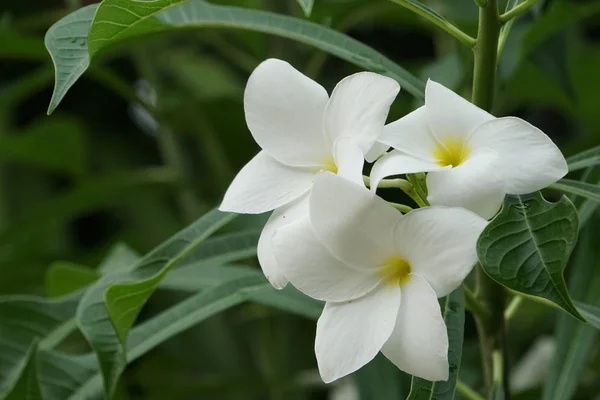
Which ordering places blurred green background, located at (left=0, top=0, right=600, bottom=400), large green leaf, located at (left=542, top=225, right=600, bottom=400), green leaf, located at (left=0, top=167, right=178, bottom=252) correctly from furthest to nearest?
green leaf, located at (left=0, top=167, right=178, bottom=252) < blurred green background, located at (left=0, top=0, right=600, bottom=400) < large green leaf, located at (left=542, top=225, right=600, bottom=400)

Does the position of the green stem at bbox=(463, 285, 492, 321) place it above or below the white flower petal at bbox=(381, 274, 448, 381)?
below

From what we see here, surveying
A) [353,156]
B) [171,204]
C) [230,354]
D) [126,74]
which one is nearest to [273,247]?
[353,156]

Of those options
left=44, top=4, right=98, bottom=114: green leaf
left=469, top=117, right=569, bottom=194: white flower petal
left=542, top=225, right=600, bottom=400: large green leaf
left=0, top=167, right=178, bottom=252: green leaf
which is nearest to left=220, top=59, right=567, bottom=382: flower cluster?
left=469, top=117, right=569, bottom=194: white flower petal

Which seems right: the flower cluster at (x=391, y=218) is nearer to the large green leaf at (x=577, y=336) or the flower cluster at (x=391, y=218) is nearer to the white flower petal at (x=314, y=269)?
the white flower petal at (x=314, y=269)

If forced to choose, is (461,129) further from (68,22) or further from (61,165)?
(61,165)

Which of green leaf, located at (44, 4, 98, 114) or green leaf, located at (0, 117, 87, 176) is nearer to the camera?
green leaf, located at (44, 4, 98, 114)

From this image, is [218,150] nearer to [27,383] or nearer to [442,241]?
[27,383]

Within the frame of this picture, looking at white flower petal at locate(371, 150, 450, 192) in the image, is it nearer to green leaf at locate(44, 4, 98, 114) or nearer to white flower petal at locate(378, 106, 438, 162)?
white flower petal at locate(378, 106, 438, 162)
